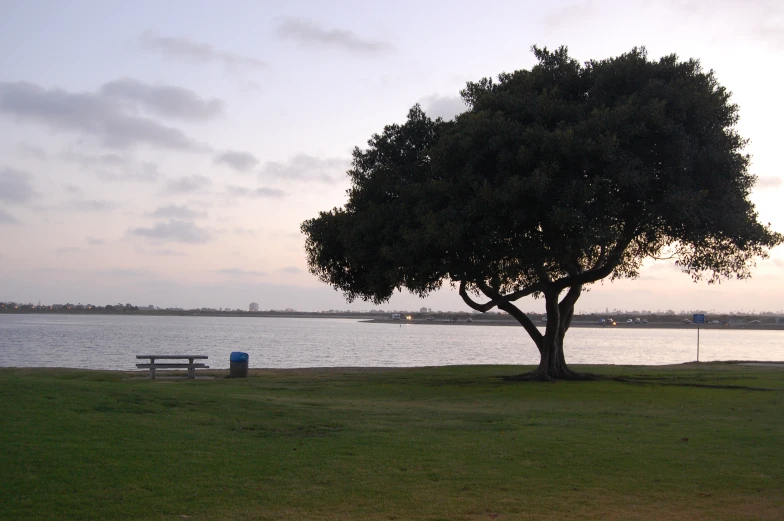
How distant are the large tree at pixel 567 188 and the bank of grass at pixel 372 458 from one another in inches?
275

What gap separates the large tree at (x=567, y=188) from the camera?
24000 millimetres

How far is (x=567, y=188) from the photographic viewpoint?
77.8 feet

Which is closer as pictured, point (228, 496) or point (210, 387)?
point (228, 496)

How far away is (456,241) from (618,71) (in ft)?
28.0

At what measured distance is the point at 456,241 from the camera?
24969mm

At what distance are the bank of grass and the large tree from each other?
6988mm

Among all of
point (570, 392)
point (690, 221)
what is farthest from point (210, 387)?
point (690, 221)

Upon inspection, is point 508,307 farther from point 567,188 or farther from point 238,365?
point 238,365

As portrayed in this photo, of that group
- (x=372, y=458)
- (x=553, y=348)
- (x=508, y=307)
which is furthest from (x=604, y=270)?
(x=372, y=458)

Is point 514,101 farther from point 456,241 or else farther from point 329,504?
point 329,504

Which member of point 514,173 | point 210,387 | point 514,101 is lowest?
point 210,387

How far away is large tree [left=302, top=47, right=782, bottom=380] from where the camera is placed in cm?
2400

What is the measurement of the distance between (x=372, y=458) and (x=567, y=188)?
14471mm

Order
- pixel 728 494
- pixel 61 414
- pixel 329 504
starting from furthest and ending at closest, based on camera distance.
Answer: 1. pixel 61 414
2. pixel 728 494
3. pixel 329 504
